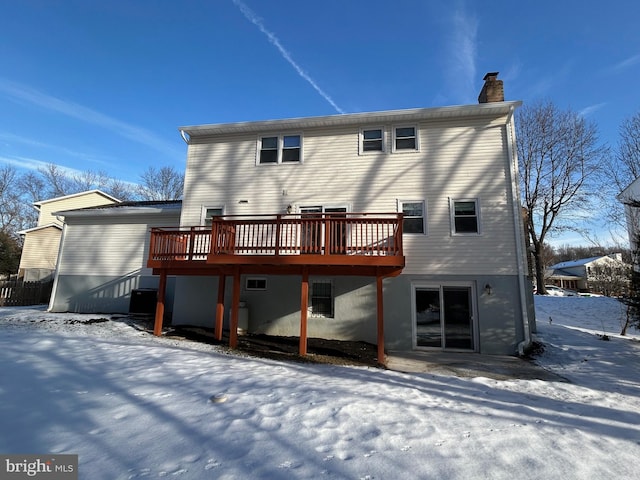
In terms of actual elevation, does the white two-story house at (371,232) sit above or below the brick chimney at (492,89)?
below

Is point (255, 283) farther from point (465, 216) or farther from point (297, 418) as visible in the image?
point (465, 216)

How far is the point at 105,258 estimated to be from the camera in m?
12.6

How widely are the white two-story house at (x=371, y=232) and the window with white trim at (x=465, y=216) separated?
0.04 metres

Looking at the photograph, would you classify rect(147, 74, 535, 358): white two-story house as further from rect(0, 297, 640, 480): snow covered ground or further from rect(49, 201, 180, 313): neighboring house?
rect(49, 201, 180, 313): neighboring house

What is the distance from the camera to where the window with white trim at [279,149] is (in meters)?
10.8

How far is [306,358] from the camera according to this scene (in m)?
7.40

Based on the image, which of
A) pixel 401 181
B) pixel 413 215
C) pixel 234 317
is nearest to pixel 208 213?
pixel 234 317

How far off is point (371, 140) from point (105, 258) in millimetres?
11239

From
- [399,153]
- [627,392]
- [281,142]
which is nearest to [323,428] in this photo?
[627,392]

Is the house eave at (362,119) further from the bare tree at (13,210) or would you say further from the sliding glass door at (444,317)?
the bare tree at (13,210)

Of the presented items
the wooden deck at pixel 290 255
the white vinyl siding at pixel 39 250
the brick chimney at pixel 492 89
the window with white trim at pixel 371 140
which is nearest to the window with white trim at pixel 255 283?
the wooden deck at pixel 290 255

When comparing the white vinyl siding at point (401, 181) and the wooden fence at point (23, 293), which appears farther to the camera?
the wooden fence at point (23, 293)

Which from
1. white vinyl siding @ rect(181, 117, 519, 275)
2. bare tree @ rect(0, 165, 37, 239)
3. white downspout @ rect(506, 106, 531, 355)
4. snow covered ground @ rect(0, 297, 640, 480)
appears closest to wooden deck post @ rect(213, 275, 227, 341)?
snow covered ground @ rect(0, 297, 640, 480)

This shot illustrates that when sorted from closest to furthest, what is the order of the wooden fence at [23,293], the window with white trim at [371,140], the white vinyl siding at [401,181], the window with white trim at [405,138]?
the white vinyl siding at [401,181], the window with white trim at [405,138], the window with white trim at [371,140], the wooden fence at [23,293]
